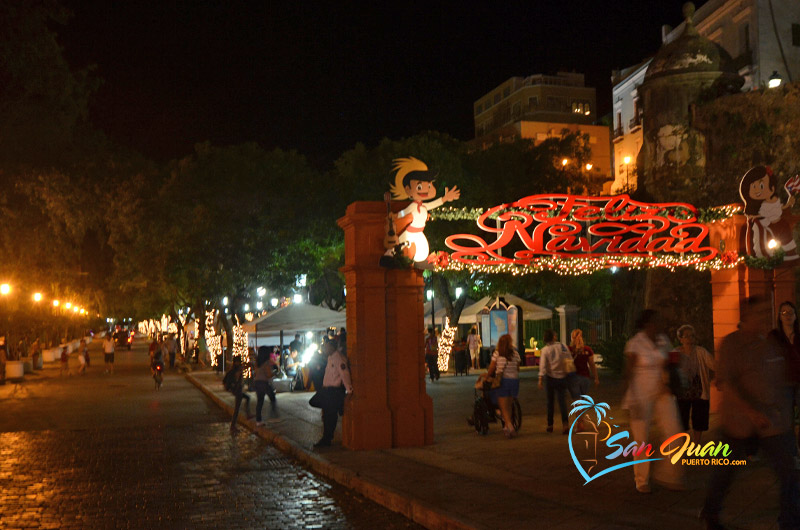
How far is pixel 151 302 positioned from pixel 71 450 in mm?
35077

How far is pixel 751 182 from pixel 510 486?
300 inches

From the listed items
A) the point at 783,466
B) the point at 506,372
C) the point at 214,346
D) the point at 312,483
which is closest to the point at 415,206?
the point at 506,372

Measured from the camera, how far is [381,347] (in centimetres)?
1252

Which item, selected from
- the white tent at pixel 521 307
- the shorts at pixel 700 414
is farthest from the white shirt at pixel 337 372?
the white tent at pixel 521 307

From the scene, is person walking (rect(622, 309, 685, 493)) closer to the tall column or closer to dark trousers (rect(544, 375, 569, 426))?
the tall column

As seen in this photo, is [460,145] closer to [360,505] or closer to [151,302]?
[151,302]

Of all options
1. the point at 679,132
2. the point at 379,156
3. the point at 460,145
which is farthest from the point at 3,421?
the point at 460,145

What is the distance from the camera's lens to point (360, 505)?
30.0ft

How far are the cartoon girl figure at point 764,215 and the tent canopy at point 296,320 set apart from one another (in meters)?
16.0

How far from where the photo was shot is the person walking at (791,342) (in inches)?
372

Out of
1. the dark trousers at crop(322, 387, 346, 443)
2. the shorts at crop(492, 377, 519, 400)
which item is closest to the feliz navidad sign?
the shorts at crop(492, 377, 519, 400)

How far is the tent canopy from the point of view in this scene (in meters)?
27.7

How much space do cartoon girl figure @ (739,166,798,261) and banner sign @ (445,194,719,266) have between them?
706 mm

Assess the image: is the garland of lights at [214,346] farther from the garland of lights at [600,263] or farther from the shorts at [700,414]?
the shorts at [700,414]
